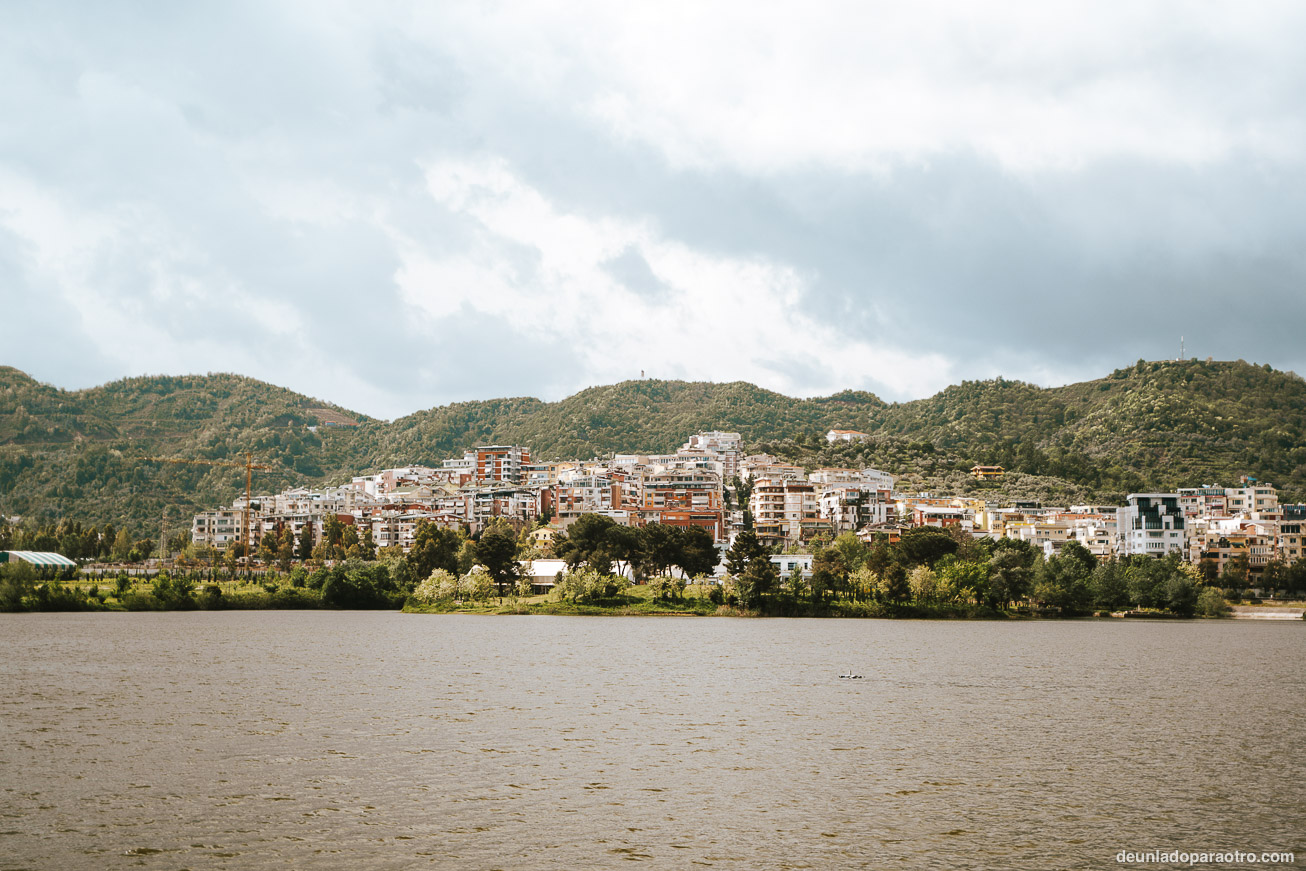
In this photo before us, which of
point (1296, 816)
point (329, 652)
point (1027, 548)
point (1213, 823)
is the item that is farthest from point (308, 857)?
point (1027, 548)

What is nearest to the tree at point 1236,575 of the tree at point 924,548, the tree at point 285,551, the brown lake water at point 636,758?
the tree at point 924,548

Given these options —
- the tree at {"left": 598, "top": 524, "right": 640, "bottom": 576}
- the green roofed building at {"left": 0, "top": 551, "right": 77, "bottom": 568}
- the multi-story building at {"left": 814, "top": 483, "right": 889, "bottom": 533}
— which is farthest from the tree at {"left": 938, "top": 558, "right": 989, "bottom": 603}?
the green roofed building at {"left": 0, "top": 551, "right": 77, "bottom": 568}

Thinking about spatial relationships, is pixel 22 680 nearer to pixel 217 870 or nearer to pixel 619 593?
pixel 217 870

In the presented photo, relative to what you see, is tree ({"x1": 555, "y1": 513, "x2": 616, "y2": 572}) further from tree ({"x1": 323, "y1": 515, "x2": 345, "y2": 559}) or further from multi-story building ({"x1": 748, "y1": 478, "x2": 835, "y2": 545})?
multi-story building ({"x1": 748, "y1": 478, "x2": 835, "y2": 545})

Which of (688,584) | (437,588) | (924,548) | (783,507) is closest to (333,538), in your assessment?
(437,588)

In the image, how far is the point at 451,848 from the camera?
2152 cm

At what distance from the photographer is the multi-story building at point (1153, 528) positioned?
13712cm

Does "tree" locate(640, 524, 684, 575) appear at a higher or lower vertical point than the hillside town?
lower

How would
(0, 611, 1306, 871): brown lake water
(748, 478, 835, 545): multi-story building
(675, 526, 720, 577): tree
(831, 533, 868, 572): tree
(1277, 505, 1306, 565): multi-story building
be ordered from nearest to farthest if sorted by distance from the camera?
(0, 611, 1306, 871): brown lake water, (675, 526, 720, 577): tree, (831, 533, 868, 572): tree, (1277, 505, 1306, 565): multi-story building, (748, 478, 835, 545): multi-story building

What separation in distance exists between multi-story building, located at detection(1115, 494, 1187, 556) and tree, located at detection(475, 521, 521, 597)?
79.1m

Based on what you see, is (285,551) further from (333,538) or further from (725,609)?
(725,609)

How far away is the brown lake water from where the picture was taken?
2222 centimetres

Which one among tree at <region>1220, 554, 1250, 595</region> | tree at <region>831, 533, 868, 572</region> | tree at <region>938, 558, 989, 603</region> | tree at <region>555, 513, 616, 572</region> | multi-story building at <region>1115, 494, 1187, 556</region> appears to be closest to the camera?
tree at <region>938, 558, 989, 603</region>

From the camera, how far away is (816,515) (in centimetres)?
17400
